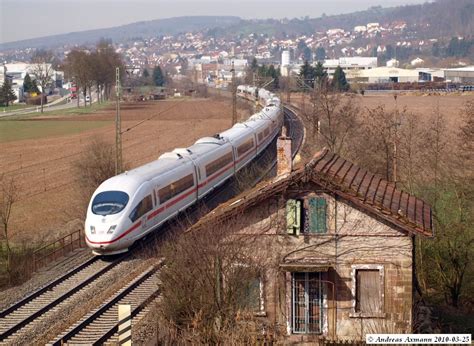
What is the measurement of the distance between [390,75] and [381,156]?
13525 centimetres

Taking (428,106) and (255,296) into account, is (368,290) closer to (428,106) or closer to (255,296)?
(255,296)

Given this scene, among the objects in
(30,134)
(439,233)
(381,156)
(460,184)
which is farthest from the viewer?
(30,134)

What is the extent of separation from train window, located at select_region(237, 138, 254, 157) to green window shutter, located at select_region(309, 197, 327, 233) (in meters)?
25.3

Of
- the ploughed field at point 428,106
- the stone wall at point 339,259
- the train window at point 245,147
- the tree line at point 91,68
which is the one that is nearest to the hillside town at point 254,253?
the stone wall at point 339,259

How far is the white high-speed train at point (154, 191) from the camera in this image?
2475cm

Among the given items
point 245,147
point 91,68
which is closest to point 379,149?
point 245,147

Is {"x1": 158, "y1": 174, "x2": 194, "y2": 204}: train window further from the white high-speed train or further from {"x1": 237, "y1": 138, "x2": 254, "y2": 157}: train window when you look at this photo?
{"x1": 237, "y1": 138, "x2": 254, "y2": 157}: train window

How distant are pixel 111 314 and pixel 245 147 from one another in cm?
2516

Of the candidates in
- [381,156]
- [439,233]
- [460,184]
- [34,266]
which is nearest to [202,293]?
[439,233]

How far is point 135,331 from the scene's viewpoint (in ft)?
59.4

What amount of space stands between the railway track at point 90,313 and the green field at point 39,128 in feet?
166

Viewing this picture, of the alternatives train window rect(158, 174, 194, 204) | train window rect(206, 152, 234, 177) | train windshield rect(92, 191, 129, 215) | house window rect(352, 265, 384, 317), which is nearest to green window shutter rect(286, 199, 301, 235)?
house window rect(352, 265, 384, 317)

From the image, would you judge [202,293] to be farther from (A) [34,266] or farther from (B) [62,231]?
(B) [62,231]

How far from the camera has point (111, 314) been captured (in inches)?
782
